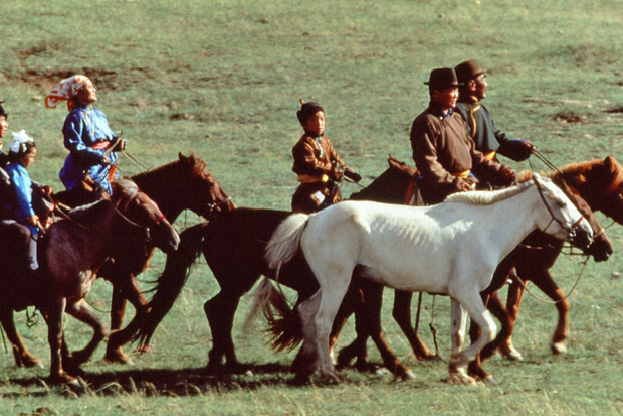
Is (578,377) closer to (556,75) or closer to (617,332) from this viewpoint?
(617,332)

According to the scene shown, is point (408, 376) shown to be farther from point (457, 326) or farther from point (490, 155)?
point (490, 155)

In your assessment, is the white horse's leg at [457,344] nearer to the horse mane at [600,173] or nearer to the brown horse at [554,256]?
the brown horse at [554,256]

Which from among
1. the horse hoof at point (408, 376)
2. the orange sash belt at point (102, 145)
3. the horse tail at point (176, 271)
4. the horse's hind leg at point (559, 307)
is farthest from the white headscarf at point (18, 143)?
the horse's hind leg at point (559, 307)

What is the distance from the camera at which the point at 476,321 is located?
8.91 meters

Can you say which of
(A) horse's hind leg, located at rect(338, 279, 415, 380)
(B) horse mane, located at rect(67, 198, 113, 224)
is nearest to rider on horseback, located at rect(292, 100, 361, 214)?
(A) horse's hind leg, located at rect(338, 279, 415, 380)

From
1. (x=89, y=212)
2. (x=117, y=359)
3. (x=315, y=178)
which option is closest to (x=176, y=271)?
(x=117, y=359)

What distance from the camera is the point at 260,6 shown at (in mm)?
32094

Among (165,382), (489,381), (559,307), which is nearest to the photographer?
(489,381)

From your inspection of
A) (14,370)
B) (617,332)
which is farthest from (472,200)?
(14,370)

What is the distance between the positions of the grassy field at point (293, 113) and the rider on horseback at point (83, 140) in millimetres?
1829

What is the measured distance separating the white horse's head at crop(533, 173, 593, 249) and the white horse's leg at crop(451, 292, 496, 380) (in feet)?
2.84

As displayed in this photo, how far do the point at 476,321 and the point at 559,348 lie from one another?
2.10 m

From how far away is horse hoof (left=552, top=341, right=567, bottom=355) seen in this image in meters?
10.6

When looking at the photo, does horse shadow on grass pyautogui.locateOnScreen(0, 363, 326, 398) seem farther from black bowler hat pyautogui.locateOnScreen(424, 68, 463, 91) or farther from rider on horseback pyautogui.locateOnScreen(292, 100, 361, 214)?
black bowler hat pyautogui.locateOnScreen(424, 68, 463, 91)
